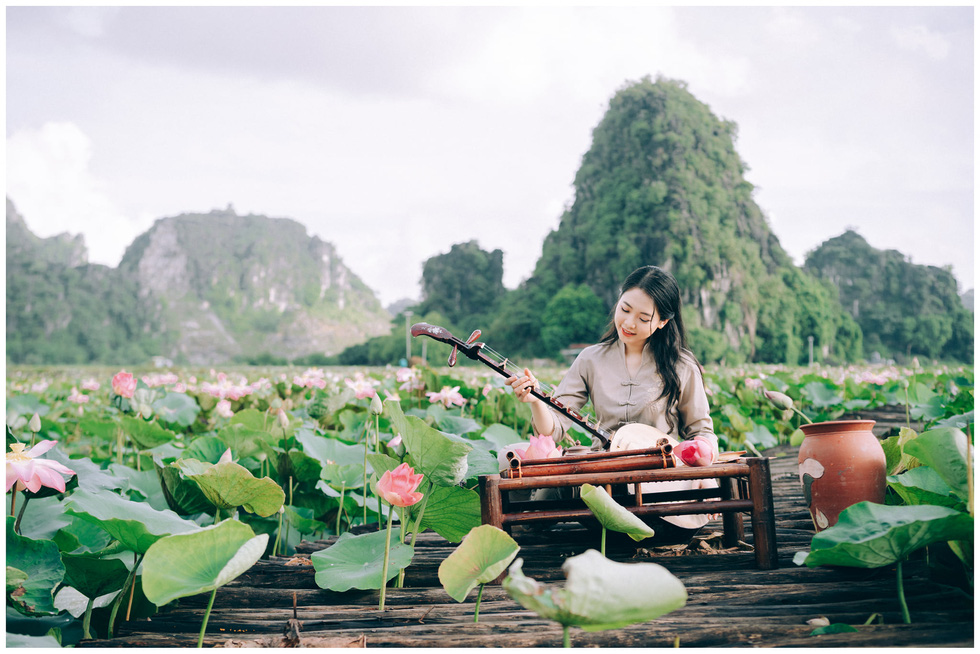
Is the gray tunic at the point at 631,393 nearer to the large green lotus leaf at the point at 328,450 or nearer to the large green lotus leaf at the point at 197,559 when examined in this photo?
the large green lotus leaf at the point at 328,450

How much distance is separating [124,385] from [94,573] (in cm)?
146

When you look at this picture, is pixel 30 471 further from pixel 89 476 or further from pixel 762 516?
pixel 762 516

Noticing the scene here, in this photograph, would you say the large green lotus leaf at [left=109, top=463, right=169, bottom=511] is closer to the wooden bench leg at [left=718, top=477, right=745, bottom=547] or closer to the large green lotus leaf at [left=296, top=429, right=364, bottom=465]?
the large green lotus leaf at [left=296, top=429, right=364, bottom=465]

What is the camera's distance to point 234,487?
1.14 m

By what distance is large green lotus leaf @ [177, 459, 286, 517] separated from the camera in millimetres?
1103

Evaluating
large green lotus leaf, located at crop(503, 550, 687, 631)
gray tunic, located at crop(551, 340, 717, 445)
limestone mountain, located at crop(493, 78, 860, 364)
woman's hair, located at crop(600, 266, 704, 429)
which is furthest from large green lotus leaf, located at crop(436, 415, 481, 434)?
limestone mountain, located at crop(493, 78, 860, 364)

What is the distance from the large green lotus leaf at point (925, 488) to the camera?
3.24 ft

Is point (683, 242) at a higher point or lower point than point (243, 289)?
lower

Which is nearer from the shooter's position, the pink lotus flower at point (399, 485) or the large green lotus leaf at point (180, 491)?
the pink lotus flower at point (399, 485)

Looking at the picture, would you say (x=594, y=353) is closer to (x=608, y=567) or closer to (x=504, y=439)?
(x=504, y=439)

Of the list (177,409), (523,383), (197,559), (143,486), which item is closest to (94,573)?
(197,559)

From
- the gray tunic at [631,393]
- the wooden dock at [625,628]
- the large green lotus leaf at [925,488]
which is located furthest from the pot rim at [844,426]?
the gray tunic at [631,393]

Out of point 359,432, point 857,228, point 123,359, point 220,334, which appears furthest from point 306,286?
point 359,432

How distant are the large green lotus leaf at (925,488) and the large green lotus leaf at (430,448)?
692 mm
